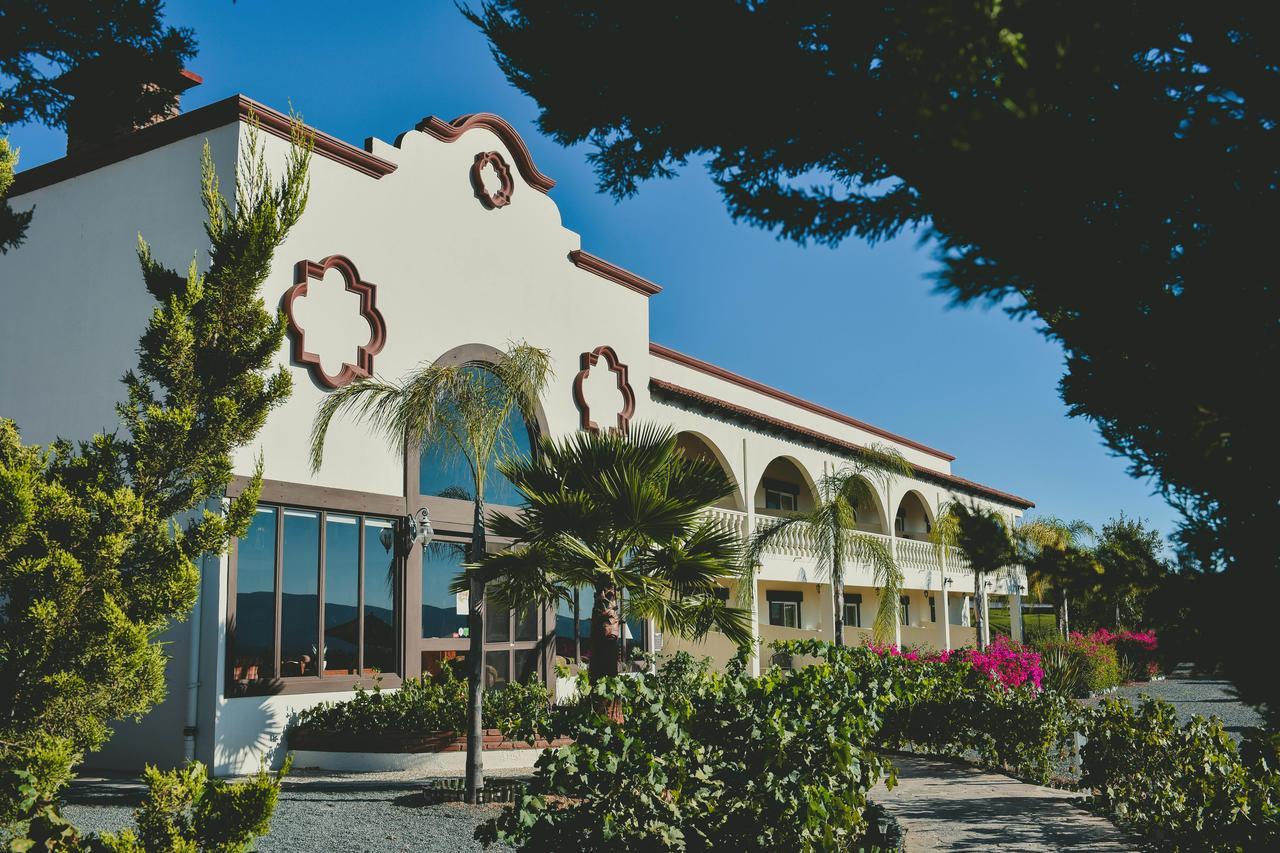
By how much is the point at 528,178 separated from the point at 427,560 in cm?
713

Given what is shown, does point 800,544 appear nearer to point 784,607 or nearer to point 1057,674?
point 784,607

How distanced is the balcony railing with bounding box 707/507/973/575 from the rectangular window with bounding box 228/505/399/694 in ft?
21.4

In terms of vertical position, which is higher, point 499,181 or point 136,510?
point 499,181

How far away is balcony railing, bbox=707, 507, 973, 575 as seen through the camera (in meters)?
22.3

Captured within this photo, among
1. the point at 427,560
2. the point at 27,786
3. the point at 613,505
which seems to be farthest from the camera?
the point at 427,560

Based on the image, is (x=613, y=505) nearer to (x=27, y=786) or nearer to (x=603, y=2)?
(x=27, y=786)

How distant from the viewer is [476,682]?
10.3 meters

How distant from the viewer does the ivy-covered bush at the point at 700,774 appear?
17.5ft

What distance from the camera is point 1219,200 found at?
2566mm

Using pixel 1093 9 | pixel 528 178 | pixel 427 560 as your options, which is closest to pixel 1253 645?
pixel 1093 9

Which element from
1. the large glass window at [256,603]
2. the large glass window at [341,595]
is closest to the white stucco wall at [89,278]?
the large glass window at [256,603]

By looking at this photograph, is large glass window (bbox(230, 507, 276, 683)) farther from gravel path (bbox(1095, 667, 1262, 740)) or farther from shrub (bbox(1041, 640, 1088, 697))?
gravel path (bbox(1095, 667, 1262, 740))

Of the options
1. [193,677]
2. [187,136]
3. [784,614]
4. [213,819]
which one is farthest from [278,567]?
[784,614]

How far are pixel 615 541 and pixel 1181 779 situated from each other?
18.8 ft
